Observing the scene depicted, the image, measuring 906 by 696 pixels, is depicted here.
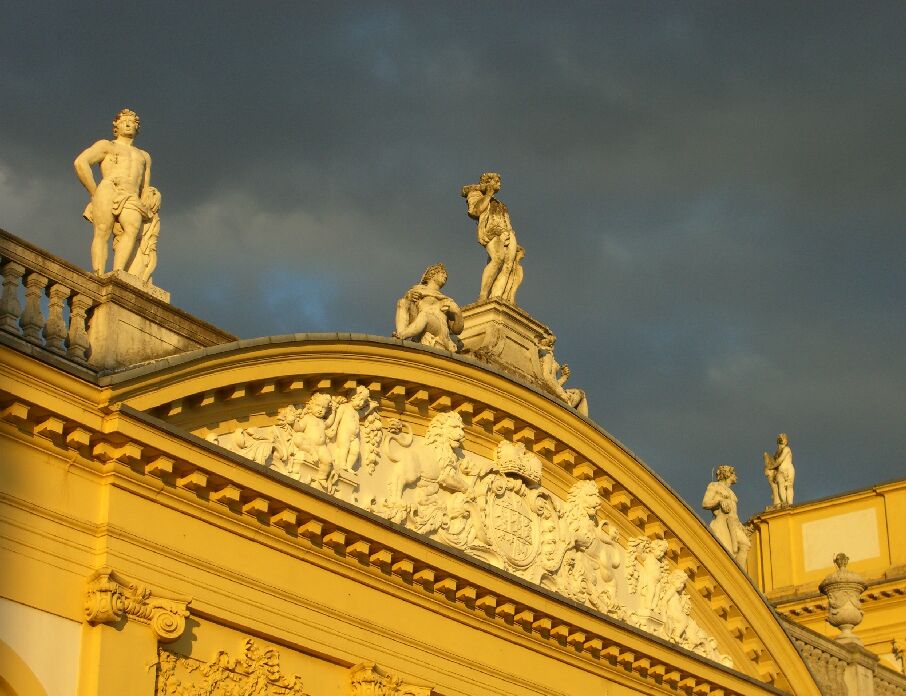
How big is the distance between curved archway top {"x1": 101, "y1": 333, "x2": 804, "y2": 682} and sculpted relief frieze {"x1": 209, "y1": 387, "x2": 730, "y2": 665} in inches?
6.8

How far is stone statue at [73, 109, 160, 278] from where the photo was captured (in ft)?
64.3

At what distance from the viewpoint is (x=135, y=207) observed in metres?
19.7

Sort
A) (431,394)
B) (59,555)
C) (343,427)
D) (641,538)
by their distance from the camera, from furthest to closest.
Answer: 1. (641,538)
2. (431,394)
3. (343,427)
4. (59,555)

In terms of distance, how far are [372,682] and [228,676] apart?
2105 millimetres

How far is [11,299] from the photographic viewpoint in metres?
17.7

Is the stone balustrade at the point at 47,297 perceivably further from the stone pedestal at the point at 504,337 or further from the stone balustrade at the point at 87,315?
the stone pedestal at the point at 504,337

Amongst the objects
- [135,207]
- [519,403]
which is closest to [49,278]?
[135,207]

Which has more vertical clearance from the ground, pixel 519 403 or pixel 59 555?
pixel 519 403

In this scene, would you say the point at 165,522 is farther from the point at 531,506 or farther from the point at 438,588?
the point at 531,506

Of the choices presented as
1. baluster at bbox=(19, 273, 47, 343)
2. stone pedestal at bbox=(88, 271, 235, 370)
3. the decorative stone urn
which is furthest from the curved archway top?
the decorative stone urn

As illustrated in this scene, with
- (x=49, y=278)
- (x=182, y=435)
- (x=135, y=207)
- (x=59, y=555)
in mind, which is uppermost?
(x=135, y=207)

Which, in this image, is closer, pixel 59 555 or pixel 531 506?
pixel 59 555

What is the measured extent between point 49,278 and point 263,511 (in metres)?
3.31

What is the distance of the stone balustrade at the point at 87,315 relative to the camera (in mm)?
17719
